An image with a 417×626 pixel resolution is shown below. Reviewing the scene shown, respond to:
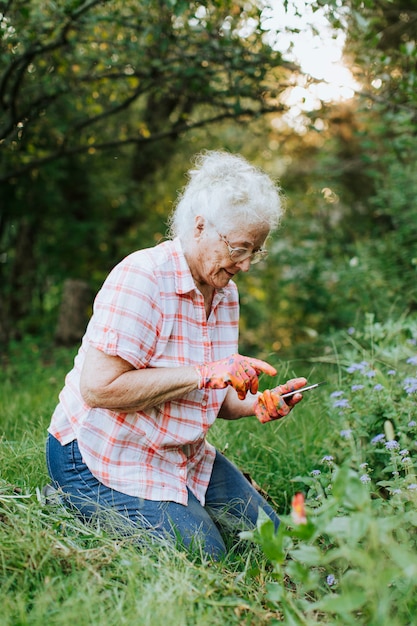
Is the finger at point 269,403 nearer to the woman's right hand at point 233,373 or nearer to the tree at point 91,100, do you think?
the woman's right hand at point 233,373

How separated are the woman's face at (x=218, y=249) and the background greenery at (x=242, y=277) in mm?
681

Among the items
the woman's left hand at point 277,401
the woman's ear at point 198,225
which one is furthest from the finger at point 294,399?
the woman's ear at point 198,225

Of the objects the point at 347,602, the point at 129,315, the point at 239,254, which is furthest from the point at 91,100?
the point at 347,602

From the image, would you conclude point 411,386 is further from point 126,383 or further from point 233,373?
point 126,383

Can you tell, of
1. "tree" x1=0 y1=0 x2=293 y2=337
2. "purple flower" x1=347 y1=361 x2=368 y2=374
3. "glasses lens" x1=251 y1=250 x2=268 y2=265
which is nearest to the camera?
"glasses lens" x1=251 y1=250 x2=268 y2=265

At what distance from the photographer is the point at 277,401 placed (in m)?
2.10

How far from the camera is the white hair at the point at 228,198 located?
2.08 meters

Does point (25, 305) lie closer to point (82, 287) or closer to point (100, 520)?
point (82, 287)

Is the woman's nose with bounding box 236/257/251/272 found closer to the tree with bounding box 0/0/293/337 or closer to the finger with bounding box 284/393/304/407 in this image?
the finger with bounding box 284/393/304/407

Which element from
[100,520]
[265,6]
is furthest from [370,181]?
[100,520]

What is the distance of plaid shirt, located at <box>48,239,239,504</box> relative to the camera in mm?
1979

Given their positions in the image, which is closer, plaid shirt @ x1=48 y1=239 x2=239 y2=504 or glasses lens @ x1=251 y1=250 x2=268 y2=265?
plaid shirt @ x1=48 y1=239 x2=239 y2=504

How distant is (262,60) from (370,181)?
3759mm

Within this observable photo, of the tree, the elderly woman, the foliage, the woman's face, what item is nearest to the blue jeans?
the elderly woman
